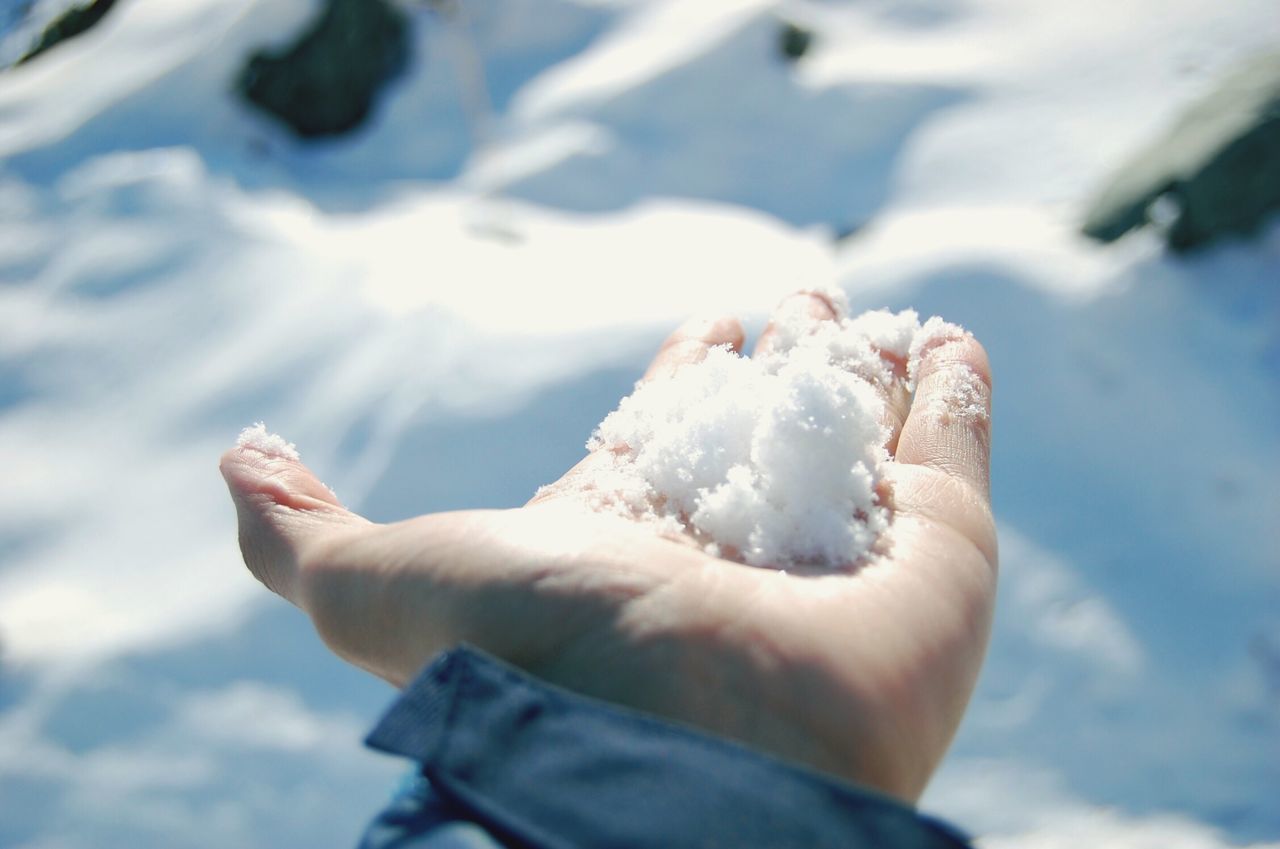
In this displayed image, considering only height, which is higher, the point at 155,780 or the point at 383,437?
the point at 383,437

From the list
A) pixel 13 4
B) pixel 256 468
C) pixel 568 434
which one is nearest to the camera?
pixel 256 468

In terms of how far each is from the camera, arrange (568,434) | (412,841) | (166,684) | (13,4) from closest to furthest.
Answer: (412,841), (166,684), (568,434), (13,4)

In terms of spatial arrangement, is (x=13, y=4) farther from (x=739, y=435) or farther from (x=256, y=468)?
(x=739, y=435)

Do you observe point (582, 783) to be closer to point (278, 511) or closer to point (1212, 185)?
point (278, 511)

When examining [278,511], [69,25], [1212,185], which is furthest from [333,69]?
[1212,185]

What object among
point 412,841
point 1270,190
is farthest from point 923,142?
point 412,841

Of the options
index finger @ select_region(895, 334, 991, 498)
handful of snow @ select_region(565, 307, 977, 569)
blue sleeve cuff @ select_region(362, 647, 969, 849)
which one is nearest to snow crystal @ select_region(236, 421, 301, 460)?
handful of snow @ select_region(565, 307, 977, 569)
